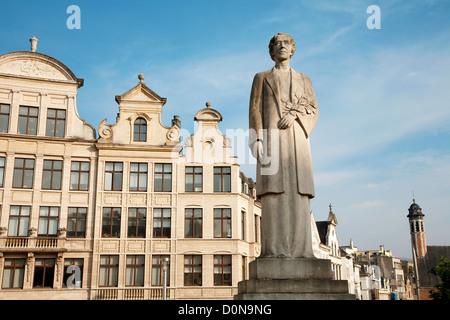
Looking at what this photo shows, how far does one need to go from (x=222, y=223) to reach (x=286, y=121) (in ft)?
86.2

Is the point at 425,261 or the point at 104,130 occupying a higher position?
the point at 104,130

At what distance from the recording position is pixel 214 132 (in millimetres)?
32969

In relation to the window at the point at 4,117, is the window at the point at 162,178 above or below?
below

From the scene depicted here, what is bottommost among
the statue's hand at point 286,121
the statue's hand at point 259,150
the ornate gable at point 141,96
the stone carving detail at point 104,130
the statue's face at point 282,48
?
the statue's hand at point 259,150

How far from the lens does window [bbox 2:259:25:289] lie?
28.8 metres

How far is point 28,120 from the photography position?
3123 centimetres

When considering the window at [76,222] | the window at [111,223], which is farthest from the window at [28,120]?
the window at [111,223]

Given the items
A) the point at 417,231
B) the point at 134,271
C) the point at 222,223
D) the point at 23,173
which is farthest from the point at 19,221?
the point at 417,231

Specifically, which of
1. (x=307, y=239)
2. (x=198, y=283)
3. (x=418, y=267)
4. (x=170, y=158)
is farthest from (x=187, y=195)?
(x=418, y=267)

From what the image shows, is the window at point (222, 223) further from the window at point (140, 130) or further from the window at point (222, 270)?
the window at point (140, 130)

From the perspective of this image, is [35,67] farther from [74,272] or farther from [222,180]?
[222,180]

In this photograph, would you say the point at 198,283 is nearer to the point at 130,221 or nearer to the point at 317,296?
the point at 130,221

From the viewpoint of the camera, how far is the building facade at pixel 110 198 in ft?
97.3
